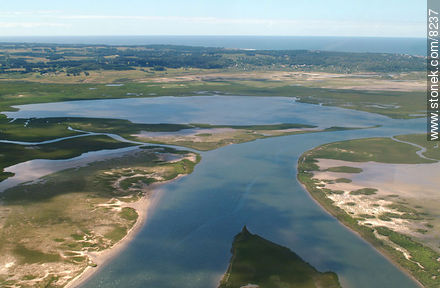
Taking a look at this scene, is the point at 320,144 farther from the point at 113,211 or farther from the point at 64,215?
the point at 64,215

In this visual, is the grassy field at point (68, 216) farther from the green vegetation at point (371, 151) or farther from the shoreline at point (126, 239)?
the green vegetation at point (371, 151)

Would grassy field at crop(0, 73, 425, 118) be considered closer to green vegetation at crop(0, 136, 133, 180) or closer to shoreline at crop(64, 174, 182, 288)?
green vegetation at crop(0, 136, 133, 180)

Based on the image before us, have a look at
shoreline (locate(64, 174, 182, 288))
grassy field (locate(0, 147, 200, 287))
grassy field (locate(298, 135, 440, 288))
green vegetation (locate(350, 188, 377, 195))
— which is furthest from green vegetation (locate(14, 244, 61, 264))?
green vegetation (locate(350, 188, 377, 195))

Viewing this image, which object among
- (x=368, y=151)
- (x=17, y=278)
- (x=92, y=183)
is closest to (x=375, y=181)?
(x=368, y=151)

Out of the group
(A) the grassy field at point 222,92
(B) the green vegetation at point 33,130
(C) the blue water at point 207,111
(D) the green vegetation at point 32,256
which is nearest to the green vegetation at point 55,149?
(B) the green vegetation at point 33,130

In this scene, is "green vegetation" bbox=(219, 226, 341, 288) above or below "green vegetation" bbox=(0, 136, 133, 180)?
below

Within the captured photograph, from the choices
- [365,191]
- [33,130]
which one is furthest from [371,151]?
[33,130]
